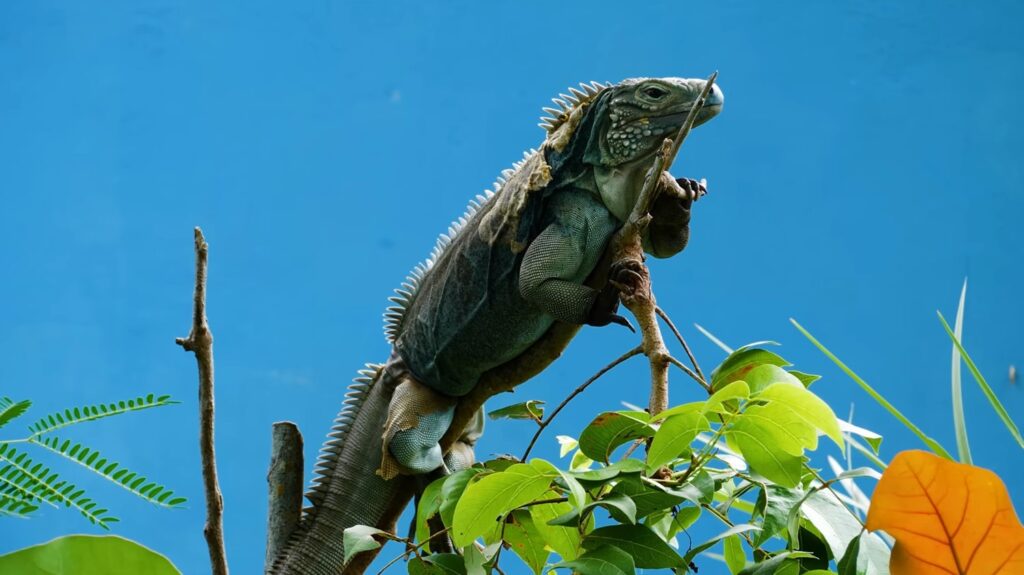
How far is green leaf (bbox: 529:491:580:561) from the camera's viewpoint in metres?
1.22

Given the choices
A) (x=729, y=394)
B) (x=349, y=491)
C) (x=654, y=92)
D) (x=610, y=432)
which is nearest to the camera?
(x=729, y=394)

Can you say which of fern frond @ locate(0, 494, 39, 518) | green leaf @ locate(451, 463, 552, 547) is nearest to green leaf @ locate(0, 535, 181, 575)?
fern frond @ locate(0, 494, 39, 518)

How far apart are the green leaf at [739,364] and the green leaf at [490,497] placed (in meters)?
0.25

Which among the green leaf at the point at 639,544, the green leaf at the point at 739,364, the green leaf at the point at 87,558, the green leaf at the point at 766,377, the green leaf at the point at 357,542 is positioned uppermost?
the green leaf at the point at 739,364

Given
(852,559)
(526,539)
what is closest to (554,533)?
(526,539)

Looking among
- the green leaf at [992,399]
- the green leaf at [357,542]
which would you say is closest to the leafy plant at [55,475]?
the green leaf at [357,542]

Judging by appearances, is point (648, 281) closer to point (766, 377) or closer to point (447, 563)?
point (766, 377)

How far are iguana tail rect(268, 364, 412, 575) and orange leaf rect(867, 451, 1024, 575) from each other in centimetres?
146

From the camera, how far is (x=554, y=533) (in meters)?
1.22

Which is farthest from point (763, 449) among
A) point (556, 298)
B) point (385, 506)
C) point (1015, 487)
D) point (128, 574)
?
point (1015, 487)

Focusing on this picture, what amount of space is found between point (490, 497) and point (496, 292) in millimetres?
1022

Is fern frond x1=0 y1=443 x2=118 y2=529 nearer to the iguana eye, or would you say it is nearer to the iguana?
the iguana

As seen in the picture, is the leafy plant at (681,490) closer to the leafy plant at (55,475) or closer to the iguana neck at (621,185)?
the leafy plant at (55,475)

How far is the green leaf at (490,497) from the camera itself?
0.97 m
